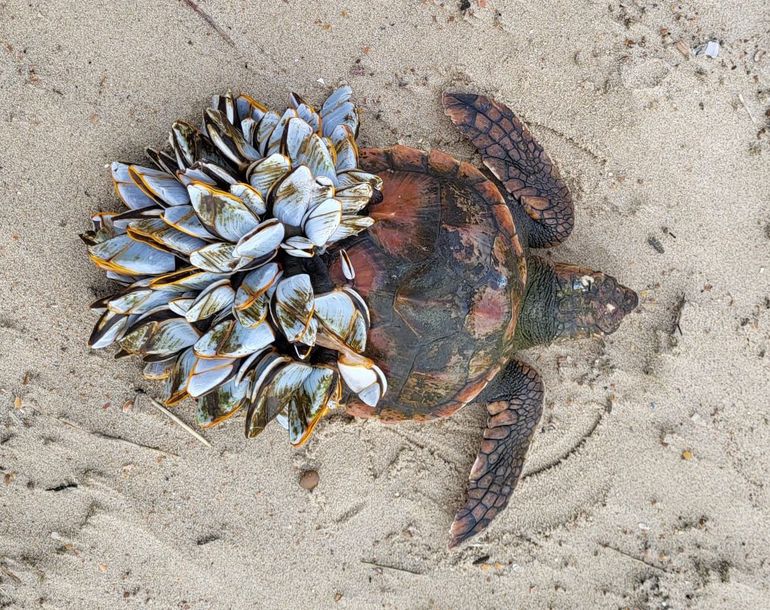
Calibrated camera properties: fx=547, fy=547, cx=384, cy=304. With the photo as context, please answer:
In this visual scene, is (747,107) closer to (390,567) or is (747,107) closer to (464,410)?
(464,410)

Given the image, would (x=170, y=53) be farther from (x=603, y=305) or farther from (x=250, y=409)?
(x=603, y=305)

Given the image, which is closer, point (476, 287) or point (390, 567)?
point (476, 287)

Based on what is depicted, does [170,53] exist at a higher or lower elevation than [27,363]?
higher

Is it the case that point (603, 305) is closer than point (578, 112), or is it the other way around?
point (603, 305)

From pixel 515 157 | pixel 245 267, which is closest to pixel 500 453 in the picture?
pixel 515 157

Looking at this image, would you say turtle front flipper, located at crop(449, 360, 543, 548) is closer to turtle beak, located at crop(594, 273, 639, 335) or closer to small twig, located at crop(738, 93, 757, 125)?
turtle beak, located at crop(594, 273, 639, 335)

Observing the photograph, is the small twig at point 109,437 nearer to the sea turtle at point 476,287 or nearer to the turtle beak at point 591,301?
the sea turtle at point 476,287

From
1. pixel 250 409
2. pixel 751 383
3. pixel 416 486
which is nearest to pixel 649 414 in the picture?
pixel 751 383
